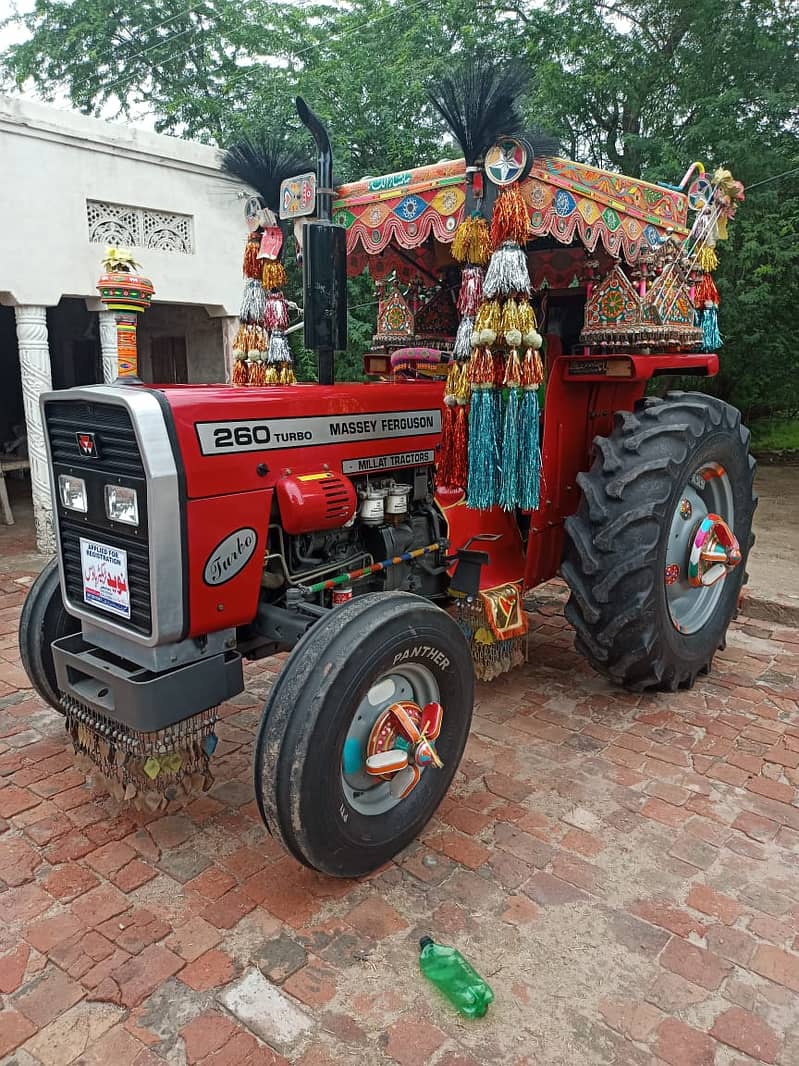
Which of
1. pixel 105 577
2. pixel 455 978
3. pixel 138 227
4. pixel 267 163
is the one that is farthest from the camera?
pixel 138 227

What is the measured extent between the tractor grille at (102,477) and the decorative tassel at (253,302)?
1.49 meters

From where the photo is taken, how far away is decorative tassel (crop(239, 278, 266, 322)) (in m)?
4.00

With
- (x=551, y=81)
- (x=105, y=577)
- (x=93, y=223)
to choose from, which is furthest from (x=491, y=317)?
(x=551, y=81)

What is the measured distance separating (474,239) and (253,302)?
137 cm

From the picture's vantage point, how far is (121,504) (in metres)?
2.55

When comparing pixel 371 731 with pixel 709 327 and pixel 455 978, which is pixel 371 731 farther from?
pixel 709 327

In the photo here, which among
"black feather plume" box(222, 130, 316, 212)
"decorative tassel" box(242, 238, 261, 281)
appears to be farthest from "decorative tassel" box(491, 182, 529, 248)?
"decorative tassel" box(242, 238, 261, 281)

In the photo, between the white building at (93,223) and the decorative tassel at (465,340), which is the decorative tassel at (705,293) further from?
the white building at (93,223)

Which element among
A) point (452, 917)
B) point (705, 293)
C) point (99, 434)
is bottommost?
point (452, 917)

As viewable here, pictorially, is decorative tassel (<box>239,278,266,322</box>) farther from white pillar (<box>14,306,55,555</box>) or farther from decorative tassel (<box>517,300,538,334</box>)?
white pillar (<box>14,306,55,555</box>)

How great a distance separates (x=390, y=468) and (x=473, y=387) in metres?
0.49

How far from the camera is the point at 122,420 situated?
246cm

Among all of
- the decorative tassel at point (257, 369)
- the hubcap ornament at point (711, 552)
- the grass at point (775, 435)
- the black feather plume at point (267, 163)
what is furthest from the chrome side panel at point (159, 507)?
the grass at point (775, 435)

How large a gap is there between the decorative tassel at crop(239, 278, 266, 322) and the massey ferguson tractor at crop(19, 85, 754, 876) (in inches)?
0.6
